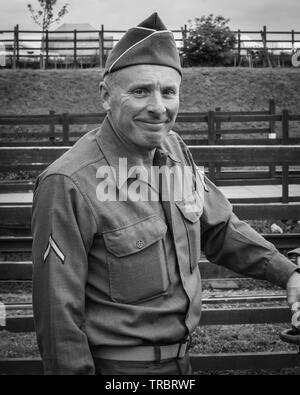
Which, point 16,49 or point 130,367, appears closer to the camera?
point 130,367

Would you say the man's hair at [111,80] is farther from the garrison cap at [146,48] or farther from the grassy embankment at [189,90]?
the grassy embankment at [189,90]

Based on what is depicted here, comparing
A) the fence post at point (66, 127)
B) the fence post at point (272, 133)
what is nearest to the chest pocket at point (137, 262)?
the fence post at point (272, 133)

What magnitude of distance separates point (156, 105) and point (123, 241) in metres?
0.47

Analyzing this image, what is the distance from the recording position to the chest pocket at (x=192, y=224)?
216 centimetres

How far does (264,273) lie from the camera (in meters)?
2.27

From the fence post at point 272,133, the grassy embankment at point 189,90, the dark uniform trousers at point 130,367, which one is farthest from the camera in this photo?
the grassy embankment at point 189,90

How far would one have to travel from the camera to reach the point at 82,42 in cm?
3128

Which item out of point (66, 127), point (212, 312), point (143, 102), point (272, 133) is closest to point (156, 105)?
point (143, 102)

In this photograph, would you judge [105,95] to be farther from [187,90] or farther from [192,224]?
[187,90]

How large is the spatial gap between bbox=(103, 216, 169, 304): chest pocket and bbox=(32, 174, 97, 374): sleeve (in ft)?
0.32

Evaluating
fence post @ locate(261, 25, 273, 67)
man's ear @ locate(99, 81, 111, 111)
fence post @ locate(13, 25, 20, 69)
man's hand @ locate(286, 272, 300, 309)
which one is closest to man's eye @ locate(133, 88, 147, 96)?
man's ear @ locate(99, 81, 111, 111)

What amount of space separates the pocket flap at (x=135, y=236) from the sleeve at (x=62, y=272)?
0.08 meters

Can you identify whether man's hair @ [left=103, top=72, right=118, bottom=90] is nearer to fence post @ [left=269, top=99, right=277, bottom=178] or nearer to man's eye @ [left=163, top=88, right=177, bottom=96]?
man's eye @ [left=163, top=88, right=177, bottom=96]

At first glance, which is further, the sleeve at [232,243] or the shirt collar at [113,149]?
the sleeve at [232,243]
